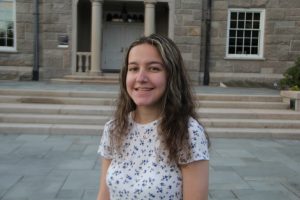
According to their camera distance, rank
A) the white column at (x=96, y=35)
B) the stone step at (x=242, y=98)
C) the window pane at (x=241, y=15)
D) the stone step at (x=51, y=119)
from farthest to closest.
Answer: the window pane at (x=241, y=15) < the white column at (x=96, y=35) < the stone step at (x=242, y=98) < the stone step at (x=51, y=119)

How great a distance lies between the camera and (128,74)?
1788mm

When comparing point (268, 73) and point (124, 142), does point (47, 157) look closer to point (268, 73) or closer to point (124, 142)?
point (124, 142)

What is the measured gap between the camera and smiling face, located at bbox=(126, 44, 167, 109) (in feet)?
5.54

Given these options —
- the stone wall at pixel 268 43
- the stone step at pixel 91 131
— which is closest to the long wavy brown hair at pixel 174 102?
the stone step at pixel 91 131

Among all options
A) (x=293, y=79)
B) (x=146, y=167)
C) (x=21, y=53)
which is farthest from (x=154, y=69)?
(x=21, y=53)

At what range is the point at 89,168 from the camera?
5.80 m

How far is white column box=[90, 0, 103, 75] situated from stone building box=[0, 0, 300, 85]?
34mm

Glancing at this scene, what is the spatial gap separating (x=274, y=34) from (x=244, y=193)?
11.5 meters

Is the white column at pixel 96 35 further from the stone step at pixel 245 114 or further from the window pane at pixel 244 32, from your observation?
the stone step at pixel 245 114

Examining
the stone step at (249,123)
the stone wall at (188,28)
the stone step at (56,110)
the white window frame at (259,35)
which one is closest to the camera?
the stone step at (249,123)

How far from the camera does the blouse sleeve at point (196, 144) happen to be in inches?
63.8

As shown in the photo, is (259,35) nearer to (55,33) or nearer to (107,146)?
(55,33)

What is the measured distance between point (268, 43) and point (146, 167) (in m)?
14.4

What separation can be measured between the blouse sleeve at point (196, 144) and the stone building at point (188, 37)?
1289cm
